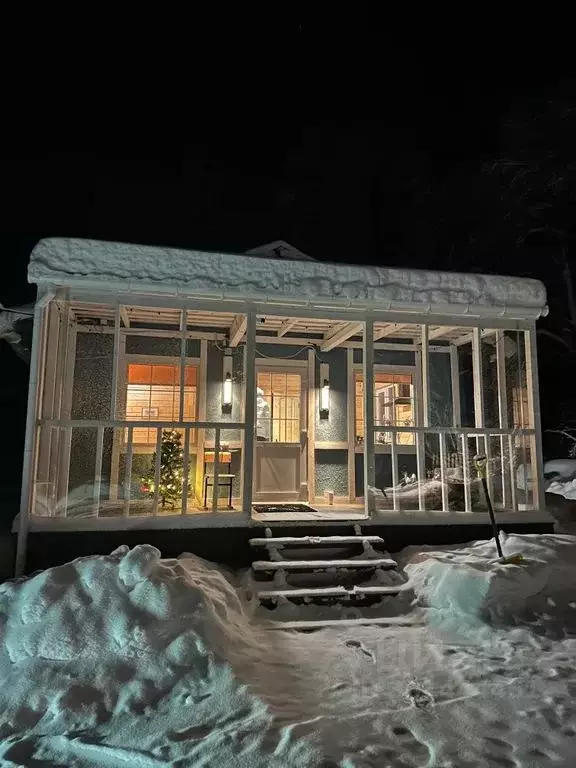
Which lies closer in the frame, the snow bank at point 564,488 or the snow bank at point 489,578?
the snow bank at point 489,578

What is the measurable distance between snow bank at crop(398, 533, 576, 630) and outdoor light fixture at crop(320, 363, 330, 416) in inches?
149

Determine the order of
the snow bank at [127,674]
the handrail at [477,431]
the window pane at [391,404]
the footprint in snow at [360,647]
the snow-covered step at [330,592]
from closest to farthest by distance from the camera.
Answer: the snow bank at [127,674]
the footprint in snow at [360,647]
the snow-covered step at [330,592]
the handrail at [477,431]
the window pane at [391,404]

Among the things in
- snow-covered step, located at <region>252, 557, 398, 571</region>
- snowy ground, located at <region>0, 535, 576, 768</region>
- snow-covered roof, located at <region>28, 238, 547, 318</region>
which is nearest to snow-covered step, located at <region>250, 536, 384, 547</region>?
snow-covered step, located at <region>252, 557, 398, 571</region>

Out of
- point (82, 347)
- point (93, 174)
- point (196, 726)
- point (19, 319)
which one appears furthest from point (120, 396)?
point (93, 174)

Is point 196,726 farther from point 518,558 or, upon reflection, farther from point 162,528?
point 518,558

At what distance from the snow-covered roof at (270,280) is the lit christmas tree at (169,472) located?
217 cm

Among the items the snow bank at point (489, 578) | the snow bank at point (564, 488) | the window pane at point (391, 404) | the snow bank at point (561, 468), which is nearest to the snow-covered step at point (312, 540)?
the snow bank at point (489, 578)

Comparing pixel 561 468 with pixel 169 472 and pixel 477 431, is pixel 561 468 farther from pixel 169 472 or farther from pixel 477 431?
pixel 169 472

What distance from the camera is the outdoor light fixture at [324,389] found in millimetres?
9328

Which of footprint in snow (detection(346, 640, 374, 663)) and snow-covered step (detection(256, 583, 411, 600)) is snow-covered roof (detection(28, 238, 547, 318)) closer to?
snow-covered step (detection(256, 583, 411, 600))

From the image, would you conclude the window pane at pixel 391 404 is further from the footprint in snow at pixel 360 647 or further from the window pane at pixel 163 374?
the footprint in snow at pixel 360 647

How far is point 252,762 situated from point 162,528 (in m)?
3.42

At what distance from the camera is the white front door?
9.04 meters

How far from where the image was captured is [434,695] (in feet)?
11.2
